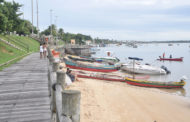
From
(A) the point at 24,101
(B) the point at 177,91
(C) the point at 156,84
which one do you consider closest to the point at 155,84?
(C) the point at 156,84

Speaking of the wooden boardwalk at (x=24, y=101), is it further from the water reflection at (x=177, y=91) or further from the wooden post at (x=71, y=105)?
the water reflection at (x=177, y=91)

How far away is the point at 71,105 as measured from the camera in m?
2.68

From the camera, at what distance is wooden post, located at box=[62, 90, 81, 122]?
8.68 ft

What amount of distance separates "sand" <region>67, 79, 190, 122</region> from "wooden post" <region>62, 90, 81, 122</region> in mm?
10248

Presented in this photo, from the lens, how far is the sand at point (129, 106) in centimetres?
1392

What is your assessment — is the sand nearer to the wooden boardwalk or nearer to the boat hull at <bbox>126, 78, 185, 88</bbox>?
the boat hull at <bbox>126, 78, 185, 88</bbox>

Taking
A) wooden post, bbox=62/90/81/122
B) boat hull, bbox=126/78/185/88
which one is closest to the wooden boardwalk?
wooden post, bbox=62/90/81/122

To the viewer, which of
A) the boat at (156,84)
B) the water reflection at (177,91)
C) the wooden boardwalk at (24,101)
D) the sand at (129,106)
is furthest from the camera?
the boat at (156,84)

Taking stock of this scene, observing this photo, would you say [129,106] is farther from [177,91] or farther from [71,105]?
[71,105]

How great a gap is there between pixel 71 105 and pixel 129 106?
15104 millimetres

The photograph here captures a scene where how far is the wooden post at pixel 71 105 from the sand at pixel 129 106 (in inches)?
403

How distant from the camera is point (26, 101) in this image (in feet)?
22.0

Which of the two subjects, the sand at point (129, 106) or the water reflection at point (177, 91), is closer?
the sand at point (129, 106)

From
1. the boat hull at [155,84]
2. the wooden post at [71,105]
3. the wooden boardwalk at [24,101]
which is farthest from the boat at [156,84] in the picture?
the wooden post at [71,105]
